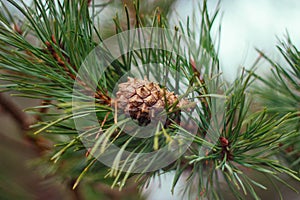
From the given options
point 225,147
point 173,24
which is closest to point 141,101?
point 225,147

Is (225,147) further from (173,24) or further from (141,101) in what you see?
(173,24)

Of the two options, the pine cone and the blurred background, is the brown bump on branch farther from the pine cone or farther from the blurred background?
the blurred background

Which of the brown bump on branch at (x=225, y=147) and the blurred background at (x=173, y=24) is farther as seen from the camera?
the blurred background at (x=173, y=24)

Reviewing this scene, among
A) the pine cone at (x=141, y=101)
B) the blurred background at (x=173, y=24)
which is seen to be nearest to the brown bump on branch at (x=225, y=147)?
the pine cone at (x=141, y=101)

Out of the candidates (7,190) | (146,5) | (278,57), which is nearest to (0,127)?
(7,190)

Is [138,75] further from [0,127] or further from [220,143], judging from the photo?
[0,127]

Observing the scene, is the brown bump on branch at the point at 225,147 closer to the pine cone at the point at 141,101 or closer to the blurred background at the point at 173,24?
Result: the pine cone at the point at 141,101

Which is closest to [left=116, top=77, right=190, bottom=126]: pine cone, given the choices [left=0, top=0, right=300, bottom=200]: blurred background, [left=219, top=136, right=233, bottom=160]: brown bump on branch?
[left=219, top=136, right=233, bottom=160]: brown bump on branch
